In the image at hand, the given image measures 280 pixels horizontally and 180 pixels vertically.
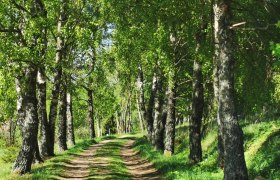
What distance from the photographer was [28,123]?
18562mm

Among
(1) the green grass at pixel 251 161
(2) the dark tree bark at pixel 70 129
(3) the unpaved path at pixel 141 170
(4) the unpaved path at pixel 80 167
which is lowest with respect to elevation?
(3) the unpaved path at pixel 141 170

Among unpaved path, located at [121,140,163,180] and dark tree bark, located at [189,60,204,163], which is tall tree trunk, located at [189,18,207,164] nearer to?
dark tree bark, located at [189,60,204,163]

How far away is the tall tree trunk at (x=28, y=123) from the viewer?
18.2 metres

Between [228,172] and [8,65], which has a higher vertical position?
[8,65]

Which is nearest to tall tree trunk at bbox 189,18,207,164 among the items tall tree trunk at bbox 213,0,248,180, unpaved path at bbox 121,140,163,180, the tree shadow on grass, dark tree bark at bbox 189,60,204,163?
dark tree bark at bbox 189,60,204,163

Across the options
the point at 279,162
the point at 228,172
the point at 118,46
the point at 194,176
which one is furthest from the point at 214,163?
the point at 118,46

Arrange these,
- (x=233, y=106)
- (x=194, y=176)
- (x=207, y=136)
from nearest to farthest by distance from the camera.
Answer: (x=233, y=106), (x=194, y=176), (x=207, y=136)

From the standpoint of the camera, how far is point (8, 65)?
56.9 feet

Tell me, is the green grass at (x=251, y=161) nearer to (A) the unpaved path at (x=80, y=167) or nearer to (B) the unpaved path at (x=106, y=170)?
(B) the unpaved path at (x=106, y=170)

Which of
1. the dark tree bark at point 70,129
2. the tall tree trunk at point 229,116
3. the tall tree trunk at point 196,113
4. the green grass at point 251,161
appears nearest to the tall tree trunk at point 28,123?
the green grass at point 251,161

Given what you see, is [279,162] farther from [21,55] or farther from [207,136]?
[207,136]

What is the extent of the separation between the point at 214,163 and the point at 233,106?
6.75m

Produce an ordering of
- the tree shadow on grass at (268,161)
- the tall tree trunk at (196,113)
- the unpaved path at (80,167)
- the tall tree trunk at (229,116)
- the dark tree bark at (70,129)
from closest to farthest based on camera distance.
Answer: the tall tree trunk at (229,116) < the tree shadow on grass at (268,161) < the unpaved path at (80,167) < the tall tree trunk at (196,113) < the dark tree bark at (70,129)

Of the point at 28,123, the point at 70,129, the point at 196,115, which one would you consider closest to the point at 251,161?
the point at 196,115
